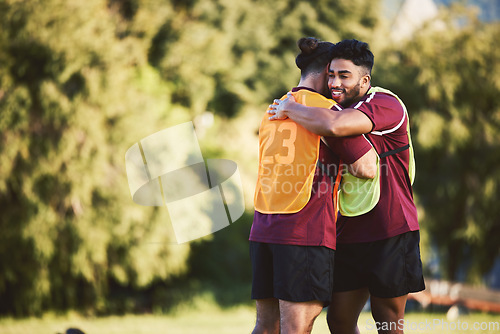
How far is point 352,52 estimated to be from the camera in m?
2.90

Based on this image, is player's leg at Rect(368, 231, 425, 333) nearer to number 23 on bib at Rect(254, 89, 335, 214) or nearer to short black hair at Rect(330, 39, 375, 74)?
number 23 on bib at Rect(254, 89, 335, 214)

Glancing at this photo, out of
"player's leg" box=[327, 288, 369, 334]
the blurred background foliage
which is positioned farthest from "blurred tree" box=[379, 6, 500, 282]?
"player's leg" box=[327, 288, 369, 334]

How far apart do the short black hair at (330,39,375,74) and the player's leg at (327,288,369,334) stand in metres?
1.34

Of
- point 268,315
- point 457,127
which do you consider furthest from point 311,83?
point 457,127

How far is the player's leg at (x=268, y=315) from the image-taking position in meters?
2.86

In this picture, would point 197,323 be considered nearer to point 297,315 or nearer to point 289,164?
point 297,315

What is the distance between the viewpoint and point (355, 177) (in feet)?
9.61

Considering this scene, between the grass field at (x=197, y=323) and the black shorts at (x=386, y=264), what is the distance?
3.71 m

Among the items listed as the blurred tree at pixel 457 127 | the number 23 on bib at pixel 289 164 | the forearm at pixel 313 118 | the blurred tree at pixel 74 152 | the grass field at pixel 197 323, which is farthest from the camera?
the blurred tree at pixel 457 127

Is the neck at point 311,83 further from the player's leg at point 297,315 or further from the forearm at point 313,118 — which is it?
the player's leg at point 297,315

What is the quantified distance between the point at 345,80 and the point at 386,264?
3.42ft

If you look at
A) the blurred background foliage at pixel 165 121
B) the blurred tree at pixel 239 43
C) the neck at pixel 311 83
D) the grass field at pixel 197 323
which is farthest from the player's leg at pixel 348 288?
the blurred tree at pixel 239 43

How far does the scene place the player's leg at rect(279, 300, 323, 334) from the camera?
261 centimetres

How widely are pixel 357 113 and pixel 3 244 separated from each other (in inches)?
359
